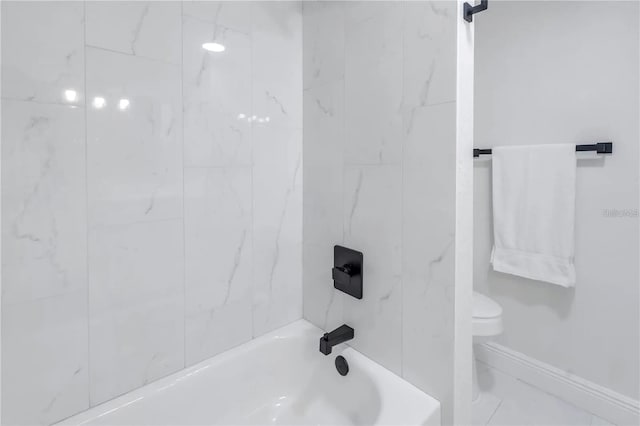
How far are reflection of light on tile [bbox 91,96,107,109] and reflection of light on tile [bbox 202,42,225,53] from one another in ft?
1.43

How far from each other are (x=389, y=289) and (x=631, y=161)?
5.00 feet

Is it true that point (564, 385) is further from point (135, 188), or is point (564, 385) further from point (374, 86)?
point (135, 188)

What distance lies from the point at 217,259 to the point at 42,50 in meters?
0.88

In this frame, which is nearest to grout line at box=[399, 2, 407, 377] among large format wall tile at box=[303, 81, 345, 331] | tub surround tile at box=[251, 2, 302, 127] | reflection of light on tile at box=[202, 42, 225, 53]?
large format wall tile at box=[303, 81, 345, 331]

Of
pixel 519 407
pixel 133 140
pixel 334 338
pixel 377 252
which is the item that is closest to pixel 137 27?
pixel 133 140

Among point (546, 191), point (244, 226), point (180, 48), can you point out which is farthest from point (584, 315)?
point (180, 48)

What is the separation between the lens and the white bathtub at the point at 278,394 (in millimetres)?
1077

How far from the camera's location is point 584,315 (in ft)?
6.00

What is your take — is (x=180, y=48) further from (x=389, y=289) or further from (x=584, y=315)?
(x=584, y=315)

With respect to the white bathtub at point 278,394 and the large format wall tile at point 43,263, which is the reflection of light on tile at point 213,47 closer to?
the large format wall tile at point 43,263

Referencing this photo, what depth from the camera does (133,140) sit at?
1.10 m

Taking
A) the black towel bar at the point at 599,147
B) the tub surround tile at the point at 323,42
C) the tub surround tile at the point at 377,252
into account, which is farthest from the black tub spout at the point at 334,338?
the black towel bar at the point at 599,147

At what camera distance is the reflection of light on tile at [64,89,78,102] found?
38.2 inches

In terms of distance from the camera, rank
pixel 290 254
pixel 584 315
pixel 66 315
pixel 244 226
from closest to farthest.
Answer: pixel 66 315 < pixel 244 226 < pixel 290 254 < pixel 584 315
